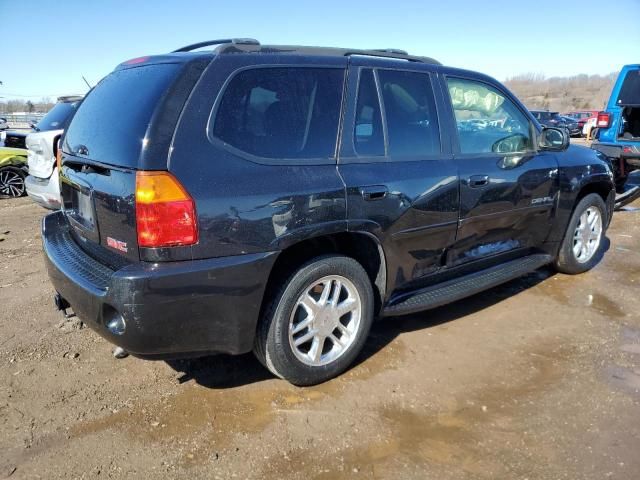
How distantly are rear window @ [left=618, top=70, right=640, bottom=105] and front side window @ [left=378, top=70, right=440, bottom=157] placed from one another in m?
6.95

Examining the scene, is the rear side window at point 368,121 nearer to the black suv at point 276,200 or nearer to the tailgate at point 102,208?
the black suv at point 276,200

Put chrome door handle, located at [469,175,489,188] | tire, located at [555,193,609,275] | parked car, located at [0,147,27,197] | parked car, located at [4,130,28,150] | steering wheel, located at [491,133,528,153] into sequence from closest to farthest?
1. chrome door handle, located at [469,175,489,188]
2. steering wheel, located at [491,133,528,153]
3. tire, located at [555,193,609,275]
4. parked car, located at [0,147,27,197]
5. parked car, located at [4,130,28,150]

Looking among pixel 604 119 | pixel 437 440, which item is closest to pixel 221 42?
pixel 437 440

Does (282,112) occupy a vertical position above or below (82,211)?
above

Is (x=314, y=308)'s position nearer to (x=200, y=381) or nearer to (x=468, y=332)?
(x=200, y=381)

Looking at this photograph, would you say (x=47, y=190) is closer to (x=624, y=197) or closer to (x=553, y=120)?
(x=624, y=197)

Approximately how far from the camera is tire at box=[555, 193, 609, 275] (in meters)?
4.82

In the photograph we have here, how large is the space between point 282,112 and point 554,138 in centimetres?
268

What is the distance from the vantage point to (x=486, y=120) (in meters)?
3.99

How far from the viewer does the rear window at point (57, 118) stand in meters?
7.25

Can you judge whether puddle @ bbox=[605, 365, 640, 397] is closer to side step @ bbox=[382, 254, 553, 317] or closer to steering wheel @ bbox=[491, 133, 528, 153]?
side step @ bbox=[382, 254, 553, 317]

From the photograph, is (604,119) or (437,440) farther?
(604,119)

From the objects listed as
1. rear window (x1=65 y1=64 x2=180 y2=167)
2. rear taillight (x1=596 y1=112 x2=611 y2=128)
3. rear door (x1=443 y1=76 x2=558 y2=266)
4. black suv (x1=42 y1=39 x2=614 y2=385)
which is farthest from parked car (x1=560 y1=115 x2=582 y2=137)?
rear window (x1=65 y1=64 x2=180 y2=167)

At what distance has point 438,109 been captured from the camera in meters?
3.56
